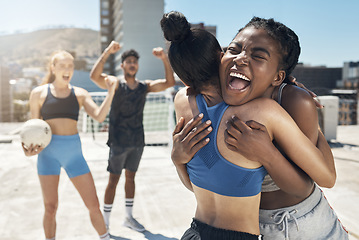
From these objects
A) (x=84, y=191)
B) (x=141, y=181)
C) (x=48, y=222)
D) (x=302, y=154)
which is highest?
(x=302, y=154)

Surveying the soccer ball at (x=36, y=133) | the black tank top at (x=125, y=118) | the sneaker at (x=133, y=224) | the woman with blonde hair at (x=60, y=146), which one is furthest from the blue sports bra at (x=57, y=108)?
the sneaker at (x=133, y=224)

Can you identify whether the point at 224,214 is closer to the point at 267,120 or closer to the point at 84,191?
the point at 267,120

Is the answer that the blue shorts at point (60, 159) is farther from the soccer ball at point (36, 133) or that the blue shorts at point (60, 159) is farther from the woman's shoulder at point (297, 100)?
the woman's shoulder at point (297, 100)

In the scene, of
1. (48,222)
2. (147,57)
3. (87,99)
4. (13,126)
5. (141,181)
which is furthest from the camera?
(147,57)

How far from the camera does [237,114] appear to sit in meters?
1.08

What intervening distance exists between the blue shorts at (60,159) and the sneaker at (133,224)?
1.17m

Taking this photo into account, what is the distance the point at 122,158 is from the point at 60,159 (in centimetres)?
99

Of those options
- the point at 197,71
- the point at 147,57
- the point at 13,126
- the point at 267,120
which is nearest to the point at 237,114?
the point at 267,120

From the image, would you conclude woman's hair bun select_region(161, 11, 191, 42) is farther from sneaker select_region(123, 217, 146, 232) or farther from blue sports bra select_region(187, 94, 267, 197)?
sneaker select_region(123, 217, 146, 232)

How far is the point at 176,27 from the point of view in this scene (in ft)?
3.96

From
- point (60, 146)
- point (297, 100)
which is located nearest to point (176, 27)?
point (297, 100)

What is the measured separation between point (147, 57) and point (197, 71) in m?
76.3

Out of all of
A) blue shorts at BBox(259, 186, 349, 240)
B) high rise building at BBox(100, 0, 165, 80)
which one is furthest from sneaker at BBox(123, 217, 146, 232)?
high rise building at BBox(100, 0, 165, 80)

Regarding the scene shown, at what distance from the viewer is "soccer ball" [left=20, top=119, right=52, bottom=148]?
101 inches
